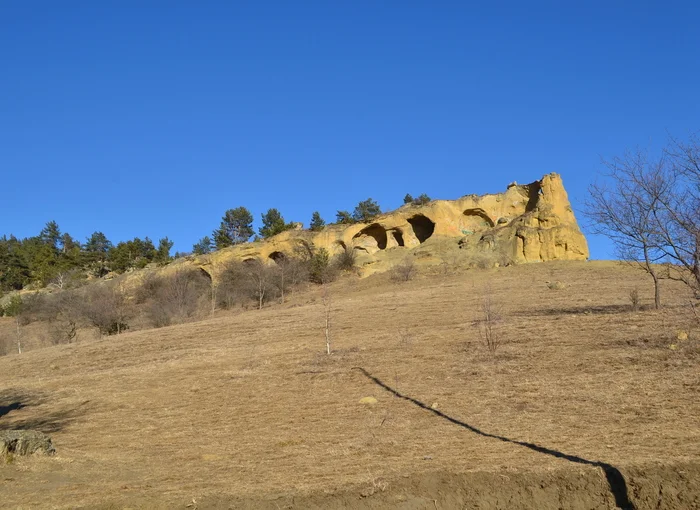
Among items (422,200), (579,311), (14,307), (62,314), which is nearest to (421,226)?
A: (422,200)

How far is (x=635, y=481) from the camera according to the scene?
741 centimetres

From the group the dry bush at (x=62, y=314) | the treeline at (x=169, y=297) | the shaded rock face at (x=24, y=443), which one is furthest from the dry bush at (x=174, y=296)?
the shaded rock face at (x=24, y=443)

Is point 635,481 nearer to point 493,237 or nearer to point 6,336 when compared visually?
point 493,237

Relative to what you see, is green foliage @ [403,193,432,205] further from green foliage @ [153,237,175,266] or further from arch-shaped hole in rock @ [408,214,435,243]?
green foliage @ [153,237,175,266]

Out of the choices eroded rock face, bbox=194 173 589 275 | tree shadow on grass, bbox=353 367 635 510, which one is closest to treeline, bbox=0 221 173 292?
eroded rock face, bbox=194 173 589 275

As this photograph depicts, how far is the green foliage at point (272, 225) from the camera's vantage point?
6650 cm

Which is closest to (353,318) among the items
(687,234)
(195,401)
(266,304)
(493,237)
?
(195,401)

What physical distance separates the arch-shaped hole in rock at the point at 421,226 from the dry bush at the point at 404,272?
1199 centimetres

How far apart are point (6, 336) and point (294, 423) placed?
42.5 meters

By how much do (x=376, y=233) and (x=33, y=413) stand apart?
4957 cm

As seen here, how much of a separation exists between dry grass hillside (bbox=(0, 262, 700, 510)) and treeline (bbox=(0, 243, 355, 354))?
617 inches

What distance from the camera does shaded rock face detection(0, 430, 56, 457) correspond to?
10047 millimetres

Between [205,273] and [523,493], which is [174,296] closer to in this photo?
[205,273]

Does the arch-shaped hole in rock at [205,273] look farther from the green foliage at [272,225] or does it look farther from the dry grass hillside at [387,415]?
the dry grass hillside at [387,415]
